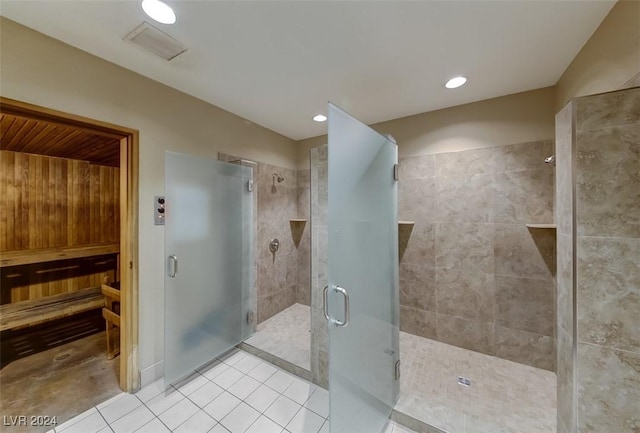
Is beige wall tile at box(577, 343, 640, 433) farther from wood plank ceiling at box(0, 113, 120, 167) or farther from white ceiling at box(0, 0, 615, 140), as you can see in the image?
wood plank ceiling at box(0, 113, 120, 167)

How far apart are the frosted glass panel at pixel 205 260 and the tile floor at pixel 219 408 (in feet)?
0.64

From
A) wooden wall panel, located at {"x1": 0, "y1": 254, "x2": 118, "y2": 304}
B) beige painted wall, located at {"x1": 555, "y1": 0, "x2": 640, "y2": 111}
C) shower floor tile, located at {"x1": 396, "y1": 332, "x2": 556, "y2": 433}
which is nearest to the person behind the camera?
beige painted wall, located at {"x1": 555, "y1": 0, "x2": 640, "y2": 111}

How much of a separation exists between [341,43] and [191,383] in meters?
2.93

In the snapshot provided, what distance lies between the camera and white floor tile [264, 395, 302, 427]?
158cm

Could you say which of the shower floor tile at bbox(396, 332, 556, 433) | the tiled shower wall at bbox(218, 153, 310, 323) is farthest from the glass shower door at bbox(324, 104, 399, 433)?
the tiled shower wall at bbox(218, 153, 310, 323)

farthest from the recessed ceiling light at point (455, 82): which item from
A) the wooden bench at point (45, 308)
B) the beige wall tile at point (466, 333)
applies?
the wooden bench at point (45, 308)

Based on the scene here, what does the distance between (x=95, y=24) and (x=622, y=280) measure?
9.70 feet

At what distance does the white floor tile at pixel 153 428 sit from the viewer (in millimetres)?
1481

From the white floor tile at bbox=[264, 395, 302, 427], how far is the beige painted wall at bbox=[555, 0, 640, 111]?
277 cm

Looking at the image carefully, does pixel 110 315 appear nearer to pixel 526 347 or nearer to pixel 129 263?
pixel 129 263

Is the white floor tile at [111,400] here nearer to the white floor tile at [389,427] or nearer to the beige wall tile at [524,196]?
the white floor tile at [389,427]

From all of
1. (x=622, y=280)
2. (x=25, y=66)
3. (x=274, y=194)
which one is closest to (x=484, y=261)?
(x=622, y=280)

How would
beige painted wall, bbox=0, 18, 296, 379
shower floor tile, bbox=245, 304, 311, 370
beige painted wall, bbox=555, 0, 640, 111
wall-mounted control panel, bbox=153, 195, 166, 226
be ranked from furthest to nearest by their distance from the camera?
shower floor tile, bbox=245, 304, 311, 370 → wall-mounted control panel, bbox=153, 195, 166, 226 → beige painted wall, bbox=0, 18, 296, 379 → beige painted wall, bbox=555, 0, 640, 111

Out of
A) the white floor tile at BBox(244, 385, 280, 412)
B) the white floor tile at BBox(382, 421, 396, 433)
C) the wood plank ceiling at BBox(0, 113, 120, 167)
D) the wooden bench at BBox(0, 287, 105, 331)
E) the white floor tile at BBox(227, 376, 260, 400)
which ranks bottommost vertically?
the white floor tile at BBox(227, 376, 260, 400)
